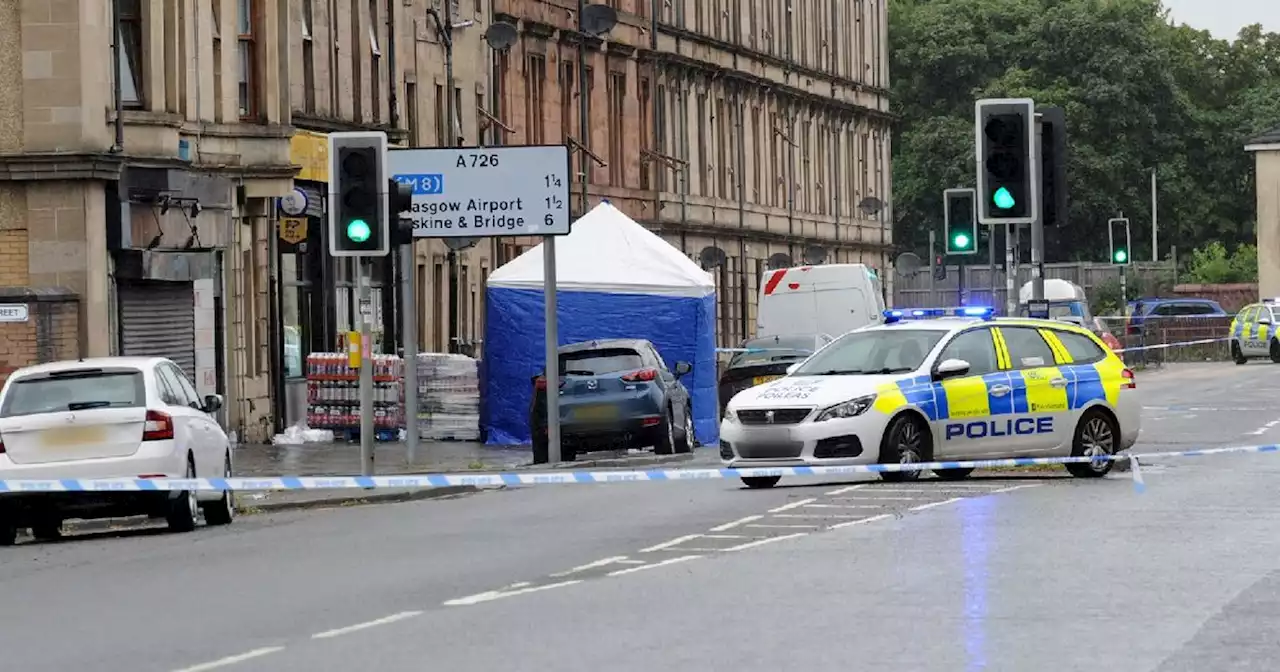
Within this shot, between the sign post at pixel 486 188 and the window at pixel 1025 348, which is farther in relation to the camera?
the sign post at pixel 486 188

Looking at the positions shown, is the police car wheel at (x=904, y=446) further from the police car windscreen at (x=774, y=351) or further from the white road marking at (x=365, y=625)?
the police car windscreen at (x=774, y=351)

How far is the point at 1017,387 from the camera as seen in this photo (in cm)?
2575

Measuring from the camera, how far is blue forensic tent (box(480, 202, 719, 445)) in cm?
3897

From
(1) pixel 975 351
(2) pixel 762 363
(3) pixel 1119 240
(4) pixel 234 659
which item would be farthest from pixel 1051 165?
(3) pixel 1119 240

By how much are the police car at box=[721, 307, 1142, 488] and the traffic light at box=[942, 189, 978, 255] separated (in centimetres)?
727

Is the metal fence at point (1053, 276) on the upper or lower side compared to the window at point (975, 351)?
upper

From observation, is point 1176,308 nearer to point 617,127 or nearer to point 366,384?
point 617,127

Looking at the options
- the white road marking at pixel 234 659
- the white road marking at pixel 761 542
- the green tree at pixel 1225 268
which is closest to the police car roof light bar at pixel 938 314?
the white road marking at pixel 761 542

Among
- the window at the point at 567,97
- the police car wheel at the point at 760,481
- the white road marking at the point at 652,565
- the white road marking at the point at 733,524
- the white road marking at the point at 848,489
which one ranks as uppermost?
the window at the point at 567,97

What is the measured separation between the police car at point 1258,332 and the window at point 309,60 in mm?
35138

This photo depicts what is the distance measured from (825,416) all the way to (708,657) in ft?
41.1

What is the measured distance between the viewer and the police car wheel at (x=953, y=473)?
25.9 m

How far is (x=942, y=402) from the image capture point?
25.2 m

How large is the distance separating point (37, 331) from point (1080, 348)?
12648 millimetres
